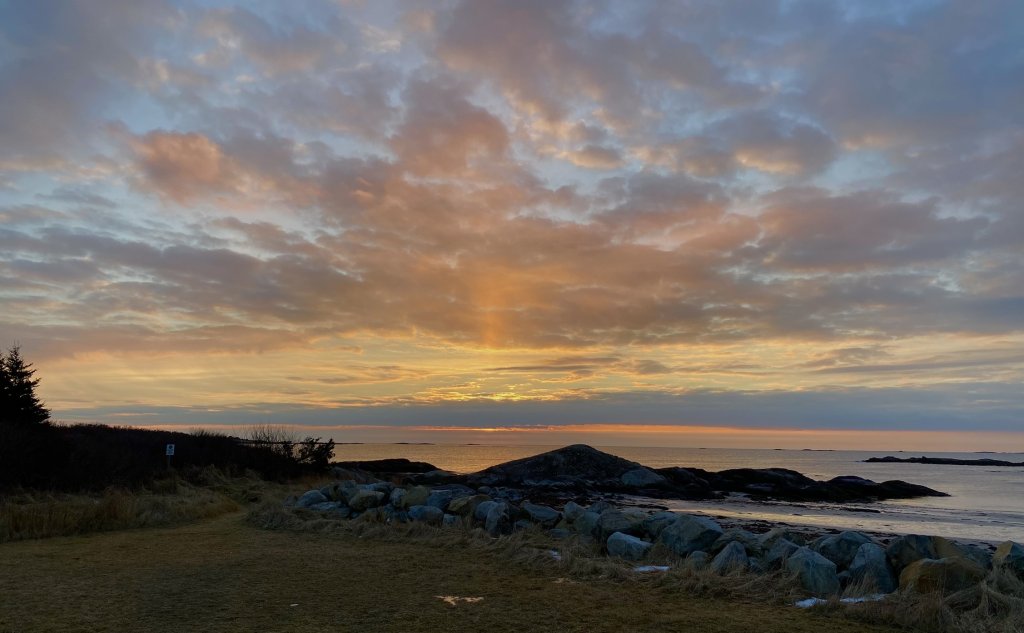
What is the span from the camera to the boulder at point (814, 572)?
9.12 meters

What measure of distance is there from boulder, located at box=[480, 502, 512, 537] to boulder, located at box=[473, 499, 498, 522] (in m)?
0.11

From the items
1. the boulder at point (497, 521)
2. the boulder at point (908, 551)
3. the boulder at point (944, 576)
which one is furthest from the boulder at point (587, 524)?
the boulder at point (944, 576)

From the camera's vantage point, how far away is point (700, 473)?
1906 inches

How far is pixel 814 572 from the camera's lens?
30.6ft

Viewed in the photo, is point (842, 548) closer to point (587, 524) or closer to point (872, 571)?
point (872, 571)

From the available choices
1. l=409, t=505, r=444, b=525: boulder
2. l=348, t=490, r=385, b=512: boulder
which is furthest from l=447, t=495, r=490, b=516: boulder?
l=348, t=490, r=385, b=512: boulder

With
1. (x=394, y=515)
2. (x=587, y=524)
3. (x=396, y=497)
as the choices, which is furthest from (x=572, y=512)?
(x=396, y=497)

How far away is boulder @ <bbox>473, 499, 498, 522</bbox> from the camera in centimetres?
1455

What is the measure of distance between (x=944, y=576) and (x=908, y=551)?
122 centimetres

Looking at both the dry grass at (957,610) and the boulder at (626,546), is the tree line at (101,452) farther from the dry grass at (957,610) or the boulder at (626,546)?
the dry grass at (957,610)

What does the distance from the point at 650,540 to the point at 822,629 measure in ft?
17.1

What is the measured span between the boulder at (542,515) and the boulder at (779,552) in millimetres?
4907

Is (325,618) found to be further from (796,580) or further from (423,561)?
(796,580)

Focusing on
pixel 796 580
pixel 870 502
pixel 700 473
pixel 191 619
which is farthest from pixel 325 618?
pixel 700 473
